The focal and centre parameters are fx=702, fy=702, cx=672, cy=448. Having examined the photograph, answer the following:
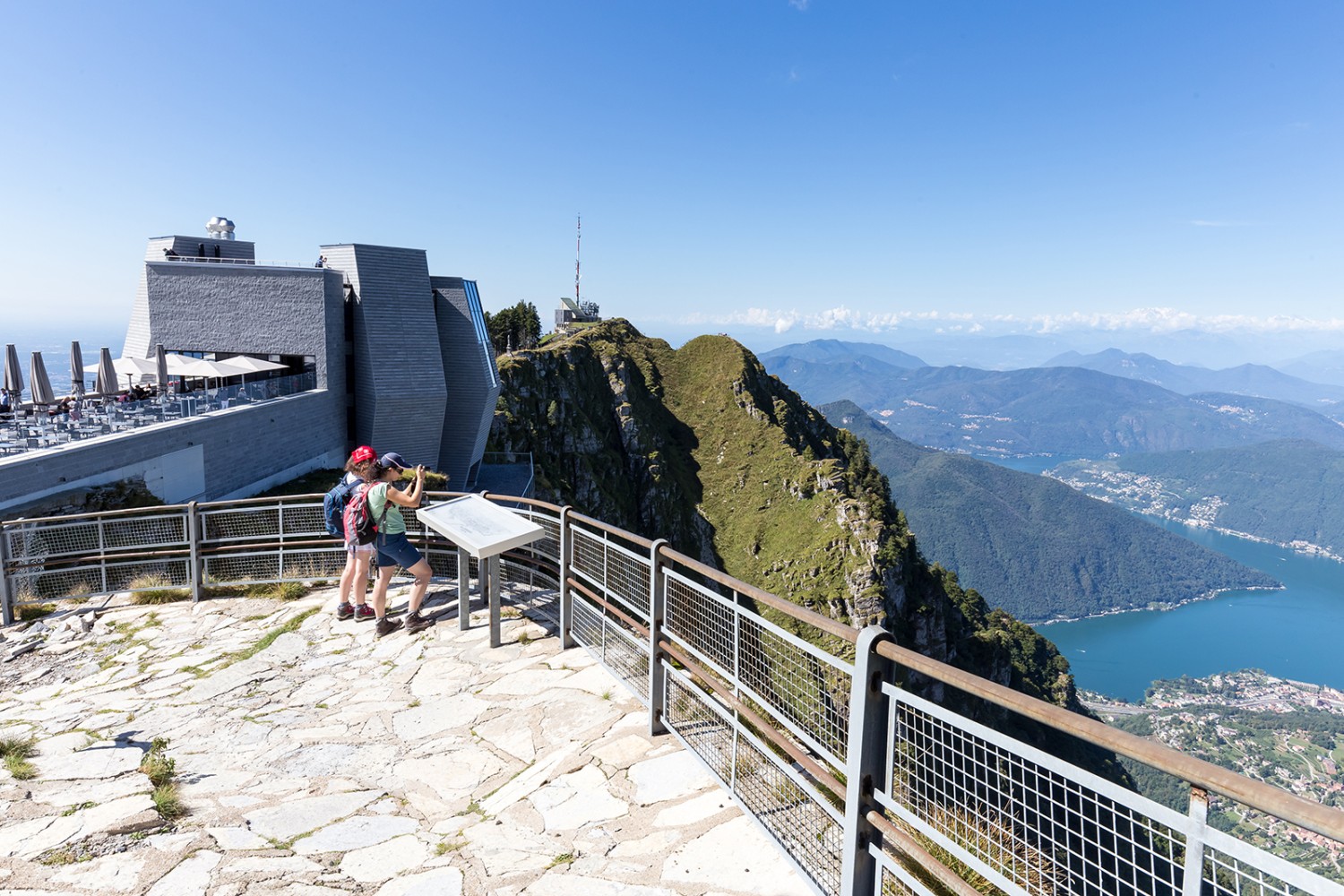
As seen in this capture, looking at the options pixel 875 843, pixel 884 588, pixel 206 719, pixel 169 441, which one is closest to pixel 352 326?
pixel 169 441

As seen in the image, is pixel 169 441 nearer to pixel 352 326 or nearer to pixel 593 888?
pixel 352 326

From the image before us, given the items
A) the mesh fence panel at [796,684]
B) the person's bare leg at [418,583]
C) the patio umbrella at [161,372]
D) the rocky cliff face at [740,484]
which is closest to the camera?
the mesh fence panel at [796,684]

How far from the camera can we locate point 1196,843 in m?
1.85

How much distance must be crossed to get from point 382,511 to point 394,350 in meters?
20.9

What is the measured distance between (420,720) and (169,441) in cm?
1628

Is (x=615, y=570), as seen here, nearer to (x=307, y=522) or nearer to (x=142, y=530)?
(x=307, y=522)

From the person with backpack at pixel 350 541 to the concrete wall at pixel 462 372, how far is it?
21.7 metres

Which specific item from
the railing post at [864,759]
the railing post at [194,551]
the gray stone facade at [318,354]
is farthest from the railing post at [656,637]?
the gray stone facade at [318,354]

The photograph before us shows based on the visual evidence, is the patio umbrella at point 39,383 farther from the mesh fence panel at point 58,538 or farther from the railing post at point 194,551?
the railing post at point 194,551

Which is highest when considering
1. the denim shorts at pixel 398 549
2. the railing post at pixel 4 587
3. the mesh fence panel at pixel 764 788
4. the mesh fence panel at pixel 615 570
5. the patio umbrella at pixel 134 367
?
the patio umbrella at pixel 134 367

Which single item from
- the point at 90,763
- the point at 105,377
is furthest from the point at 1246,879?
the point at 105,377

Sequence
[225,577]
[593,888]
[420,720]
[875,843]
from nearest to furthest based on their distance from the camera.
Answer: [875,843] < [593,888] < [420,720] < [225,577]

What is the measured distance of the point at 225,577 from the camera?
33.1 ft

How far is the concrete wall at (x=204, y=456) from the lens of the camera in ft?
49.0
